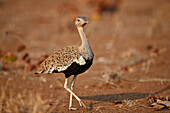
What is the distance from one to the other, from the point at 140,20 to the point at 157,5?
135 inches

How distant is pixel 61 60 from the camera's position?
4.20m

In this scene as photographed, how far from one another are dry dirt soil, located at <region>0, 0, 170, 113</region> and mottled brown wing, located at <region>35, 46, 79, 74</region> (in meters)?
0.64

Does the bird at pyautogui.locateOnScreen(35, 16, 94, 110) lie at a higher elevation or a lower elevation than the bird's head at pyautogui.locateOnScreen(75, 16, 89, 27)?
lower

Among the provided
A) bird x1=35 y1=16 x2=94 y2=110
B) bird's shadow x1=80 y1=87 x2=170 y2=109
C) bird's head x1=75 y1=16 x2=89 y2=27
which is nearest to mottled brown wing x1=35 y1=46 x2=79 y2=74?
bird x1=35 y1=16 x2=94 y2=110

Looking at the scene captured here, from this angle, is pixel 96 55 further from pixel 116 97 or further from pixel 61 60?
pixel 61 60

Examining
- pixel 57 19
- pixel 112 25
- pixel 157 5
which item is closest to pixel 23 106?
pixel 112 25

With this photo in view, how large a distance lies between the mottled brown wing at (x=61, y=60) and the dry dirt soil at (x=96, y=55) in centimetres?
64

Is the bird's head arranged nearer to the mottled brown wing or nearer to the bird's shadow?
the mottled brown wing

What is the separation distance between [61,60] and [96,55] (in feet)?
17.7

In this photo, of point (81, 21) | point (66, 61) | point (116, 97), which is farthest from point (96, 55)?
point (66, 61)

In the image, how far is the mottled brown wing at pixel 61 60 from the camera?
411 cm

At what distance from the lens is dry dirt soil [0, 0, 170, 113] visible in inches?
180

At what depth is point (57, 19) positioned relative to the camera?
1662 centimetres

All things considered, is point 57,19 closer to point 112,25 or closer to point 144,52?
point 112,25
